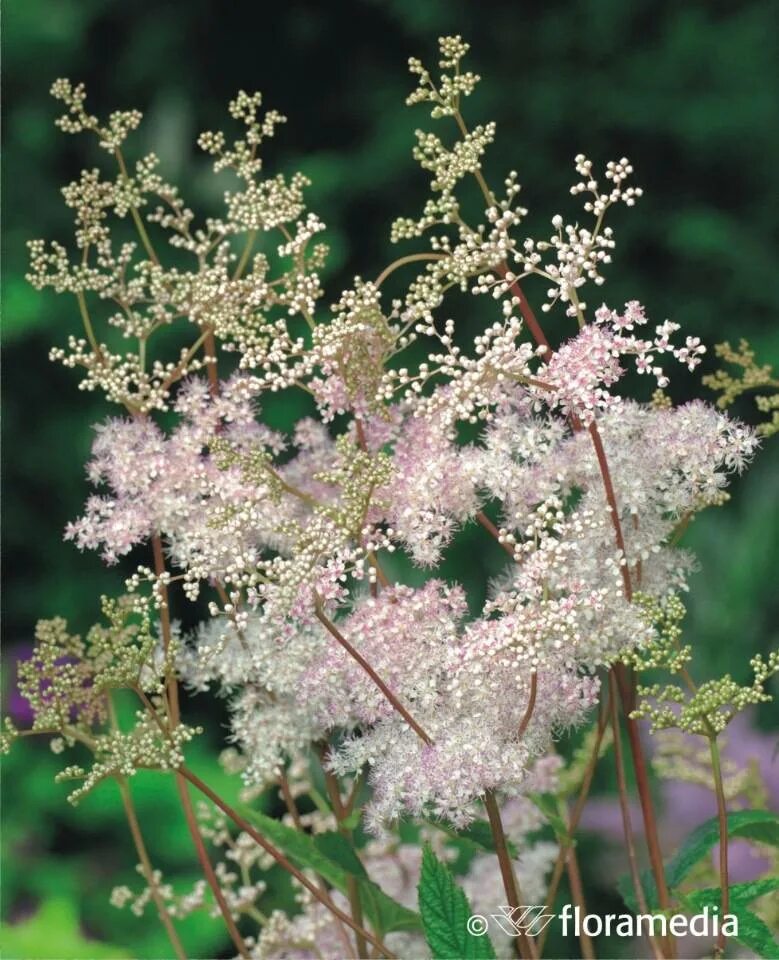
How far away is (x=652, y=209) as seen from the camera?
218 centimetres

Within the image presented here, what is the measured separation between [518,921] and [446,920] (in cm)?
5

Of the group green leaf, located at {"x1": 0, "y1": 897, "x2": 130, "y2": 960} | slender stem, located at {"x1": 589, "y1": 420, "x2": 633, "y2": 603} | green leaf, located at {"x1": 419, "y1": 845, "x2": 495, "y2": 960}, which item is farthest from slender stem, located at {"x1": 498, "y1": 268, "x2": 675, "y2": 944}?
green leaf, located at {"x1": 0, "y1": 897, "x2": 130, "y2": 960}

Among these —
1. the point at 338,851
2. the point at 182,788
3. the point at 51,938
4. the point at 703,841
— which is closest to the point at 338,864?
the point at 338,851

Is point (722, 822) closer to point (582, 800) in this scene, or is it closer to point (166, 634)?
point (582, 800)

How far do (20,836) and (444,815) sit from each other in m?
1.39

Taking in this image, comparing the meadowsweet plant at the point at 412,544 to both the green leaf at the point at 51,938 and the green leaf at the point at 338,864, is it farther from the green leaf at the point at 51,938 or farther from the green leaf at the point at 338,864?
the green leaf at the point at 51,938

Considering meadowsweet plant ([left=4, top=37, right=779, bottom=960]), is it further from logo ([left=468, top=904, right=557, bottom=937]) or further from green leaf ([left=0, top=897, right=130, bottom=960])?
green leaf ([left=0, top=897, right=130, bottom=960])

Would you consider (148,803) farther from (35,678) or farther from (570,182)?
(35,678)

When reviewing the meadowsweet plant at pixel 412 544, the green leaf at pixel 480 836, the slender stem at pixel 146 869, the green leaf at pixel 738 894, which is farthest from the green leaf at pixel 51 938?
the green leaf at pixel 738 894

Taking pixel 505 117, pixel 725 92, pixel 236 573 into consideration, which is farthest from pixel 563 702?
pixel 725 92

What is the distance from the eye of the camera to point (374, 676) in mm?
712

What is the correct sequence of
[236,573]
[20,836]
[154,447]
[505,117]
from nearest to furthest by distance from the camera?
1. [236,573]
2. [154,447]
3. [20,836]
4. [505,117]

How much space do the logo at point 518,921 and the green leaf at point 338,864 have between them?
0.06 metres

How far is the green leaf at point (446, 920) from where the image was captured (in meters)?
0.74
